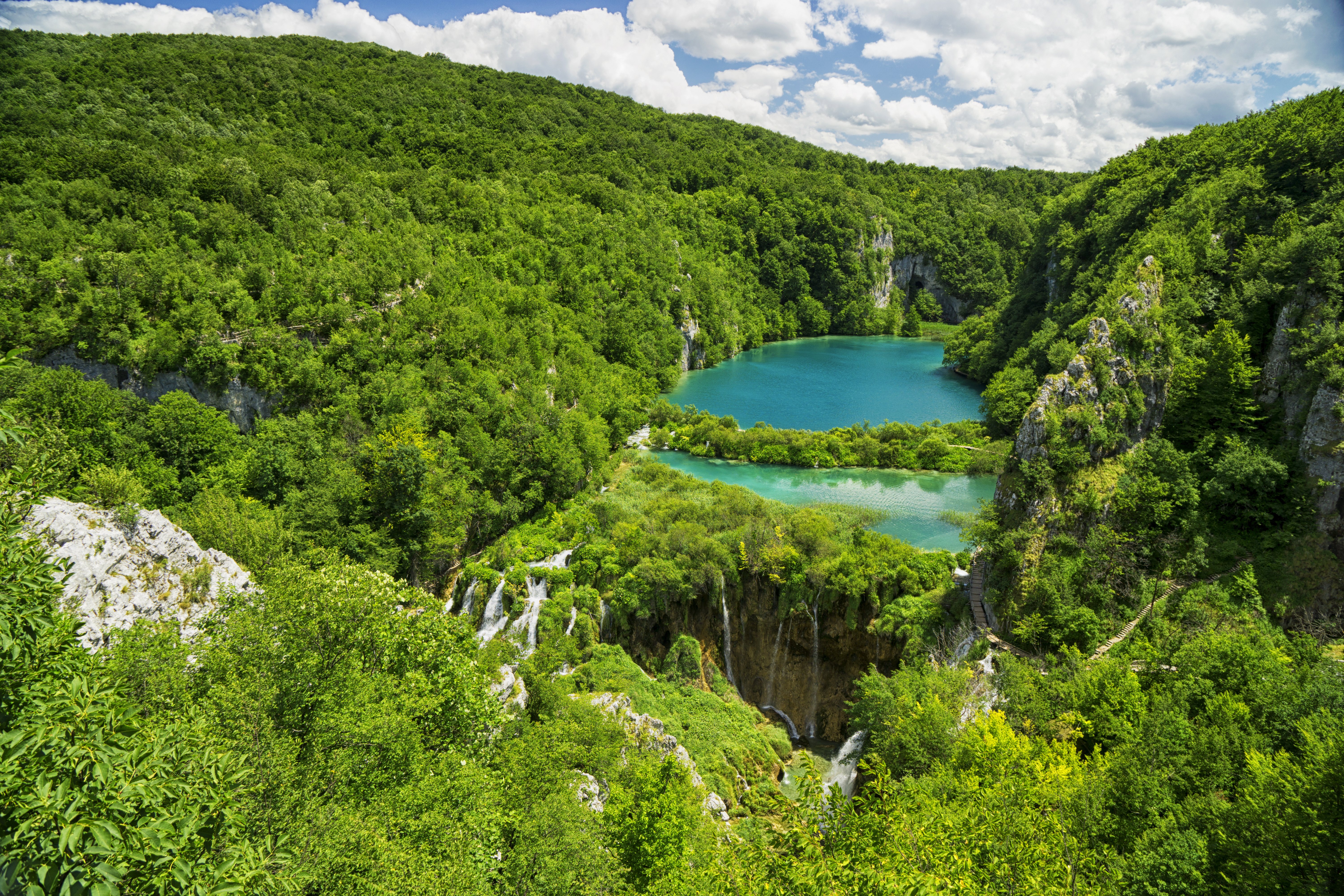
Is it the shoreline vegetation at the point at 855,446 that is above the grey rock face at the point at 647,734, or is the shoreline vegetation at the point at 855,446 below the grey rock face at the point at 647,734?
above

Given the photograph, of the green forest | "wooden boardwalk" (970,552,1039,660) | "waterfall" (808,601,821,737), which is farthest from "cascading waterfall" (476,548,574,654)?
"wooden boardwalk" (970,552,1039,660)

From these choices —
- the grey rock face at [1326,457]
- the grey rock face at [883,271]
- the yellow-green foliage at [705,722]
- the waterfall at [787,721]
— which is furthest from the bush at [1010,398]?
the grey rock face at [883,271]

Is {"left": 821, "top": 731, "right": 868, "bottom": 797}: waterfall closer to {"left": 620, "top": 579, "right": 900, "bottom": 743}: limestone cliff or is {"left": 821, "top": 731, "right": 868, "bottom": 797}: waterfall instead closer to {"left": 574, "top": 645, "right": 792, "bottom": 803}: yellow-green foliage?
{"left": 574, "top": 645, "right": 792, "bottom": 803}: yellow-green foliage

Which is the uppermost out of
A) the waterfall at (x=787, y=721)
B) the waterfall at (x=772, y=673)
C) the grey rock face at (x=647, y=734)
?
the grey rock face at (x=647, y=734)

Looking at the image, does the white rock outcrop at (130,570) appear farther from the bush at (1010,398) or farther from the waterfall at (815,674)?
the bush at (1010,398)

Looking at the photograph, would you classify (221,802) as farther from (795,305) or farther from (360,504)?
(795,305)
